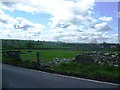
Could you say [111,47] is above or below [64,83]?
above

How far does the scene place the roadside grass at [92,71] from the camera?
41.1ft

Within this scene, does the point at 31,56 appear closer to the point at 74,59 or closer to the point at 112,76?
the point at 74,59

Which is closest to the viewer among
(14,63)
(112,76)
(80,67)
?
(112,76)

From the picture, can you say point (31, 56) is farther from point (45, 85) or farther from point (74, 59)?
point (45, 85)

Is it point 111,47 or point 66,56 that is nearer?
point 111,47

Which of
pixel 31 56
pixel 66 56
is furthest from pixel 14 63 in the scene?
pixel 66 56

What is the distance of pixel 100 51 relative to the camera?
19.1 meters

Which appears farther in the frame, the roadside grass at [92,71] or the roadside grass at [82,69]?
the roadside grass at [82,69]

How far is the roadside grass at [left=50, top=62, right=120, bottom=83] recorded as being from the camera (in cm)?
1253

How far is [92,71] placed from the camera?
47.8 feet

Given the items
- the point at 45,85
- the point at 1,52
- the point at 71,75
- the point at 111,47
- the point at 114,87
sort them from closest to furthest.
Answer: the point at 114,87
the point at 45,85
the point at 71,75
the point at 111,47
the point at 1,52

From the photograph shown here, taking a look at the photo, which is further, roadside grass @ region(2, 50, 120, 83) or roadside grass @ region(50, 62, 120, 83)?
roadside grass @ region(2, 50, 120, 83)

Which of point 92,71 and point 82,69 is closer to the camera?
point 92,71

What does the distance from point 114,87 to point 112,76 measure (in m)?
2.02
